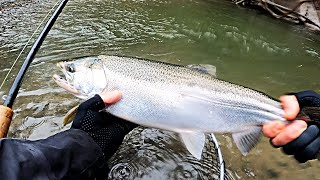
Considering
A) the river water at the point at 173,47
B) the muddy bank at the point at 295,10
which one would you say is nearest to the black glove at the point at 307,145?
the river water at the point at 173,47

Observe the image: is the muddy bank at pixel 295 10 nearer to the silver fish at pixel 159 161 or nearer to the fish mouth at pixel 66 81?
the silver fish at pixel 159 161

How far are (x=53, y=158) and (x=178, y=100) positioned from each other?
3.24ft

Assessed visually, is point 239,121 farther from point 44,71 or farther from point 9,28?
point 9,28

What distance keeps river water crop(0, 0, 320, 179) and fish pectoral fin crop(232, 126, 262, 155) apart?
2.30 feet

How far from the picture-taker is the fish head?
260cm

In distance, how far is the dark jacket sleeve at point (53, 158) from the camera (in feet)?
5.53

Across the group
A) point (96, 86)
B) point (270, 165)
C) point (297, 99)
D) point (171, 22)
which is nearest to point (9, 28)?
point (171, 22)

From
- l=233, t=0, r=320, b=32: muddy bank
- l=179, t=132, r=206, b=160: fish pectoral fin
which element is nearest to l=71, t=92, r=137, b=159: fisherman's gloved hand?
l=179, t=132, r=206, b=160: fish pectoral fin

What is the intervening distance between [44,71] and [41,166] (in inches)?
137

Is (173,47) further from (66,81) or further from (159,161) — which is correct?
(66,81)

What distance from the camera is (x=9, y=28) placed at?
7301mm

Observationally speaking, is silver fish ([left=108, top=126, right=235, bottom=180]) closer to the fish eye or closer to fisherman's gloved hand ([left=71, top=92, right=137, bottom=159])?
fisherman's gloved hand ([left=71, top=92, right=137, bottom=159])

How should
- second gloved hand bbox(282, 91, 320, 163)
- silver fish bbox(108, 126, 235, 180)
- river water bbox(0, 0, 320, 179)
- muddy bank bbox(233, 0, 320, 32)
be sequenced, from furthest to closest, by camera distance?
muddy bank bbox(233, 0, 320, 32), river water bbox(0, 0, 320, 179), silver fish bbox(108, 126, 235, 180), second gloved hand bbox(282, 91, 320, 163)

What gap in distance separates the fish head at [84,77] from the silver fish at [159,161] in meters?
0.75
